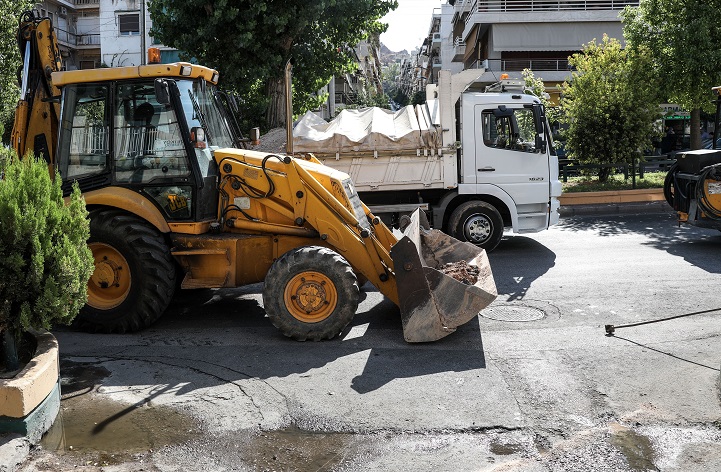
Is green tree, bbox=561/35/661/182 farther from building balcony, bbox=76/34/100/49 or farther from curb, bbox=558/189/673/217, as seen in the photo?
building balcony, bbox=76/34/100/49

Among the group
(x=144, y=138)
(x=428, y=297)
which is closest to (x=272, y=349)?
(x=428, y=297)

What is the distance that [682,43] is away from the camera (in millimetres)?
18594

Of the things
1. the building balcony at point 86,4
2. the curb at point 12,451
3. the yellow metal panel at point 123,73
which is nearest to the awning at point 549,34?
the building balcony at point 86,4

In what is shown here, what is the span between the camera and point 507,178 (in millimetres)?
11930

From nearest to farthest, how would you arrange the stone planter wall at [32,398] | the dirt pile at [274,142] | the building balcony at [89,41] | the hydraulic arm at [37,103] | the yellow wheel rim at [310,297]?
the stone planter wall at [32,398]
the yellow wheel rim at [310,297]
the hydraulic arm at [37,103]
the dirt pile at [274,142]
the building balcony at [89,41]

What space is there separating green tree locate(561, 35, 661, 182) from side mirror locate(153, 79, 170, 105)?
13.9 meters

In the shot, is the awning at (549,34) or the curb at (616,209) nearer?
the curb at (616,209)

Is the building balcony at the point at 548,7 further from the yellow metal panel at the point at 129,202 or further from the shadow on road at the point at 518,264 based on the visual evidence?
the yellow metal panel at the point at 129,202

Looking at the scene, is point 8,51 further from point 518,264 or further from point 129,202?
point 518,264

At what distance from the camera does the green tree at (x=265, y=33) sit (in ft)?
50.9

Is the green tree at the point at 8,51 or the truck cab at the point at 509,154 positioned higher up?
the green tree at the point at 8,51

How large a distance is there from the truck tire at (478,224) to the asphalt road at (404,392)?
9.67ft

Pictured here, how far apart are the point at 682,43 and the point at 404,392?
1609 centimetres

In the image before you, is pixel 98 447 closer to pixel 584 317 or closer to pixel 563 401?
pixel 563 401
